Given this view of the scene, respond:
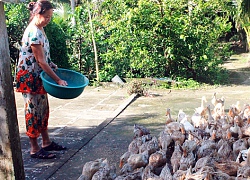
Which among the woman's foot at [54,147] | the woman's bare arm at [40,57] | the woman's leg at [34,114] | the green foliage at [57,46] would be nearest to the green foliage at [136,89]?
the green foliage at [57,46]

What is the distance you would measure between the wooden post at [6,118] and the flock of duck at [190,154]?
0.68 meters

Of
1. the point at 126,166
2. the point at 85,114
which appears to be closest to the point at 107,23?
the point at 85,114

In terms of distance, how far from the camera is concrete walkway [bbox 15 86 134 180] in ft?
15.4

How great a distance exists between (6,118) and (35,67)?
137 cm

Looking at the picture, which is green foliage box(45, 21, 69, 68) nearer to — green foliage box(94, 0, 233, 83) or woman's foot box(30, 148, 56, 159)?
green foliage box(94, 0, 233, 83)

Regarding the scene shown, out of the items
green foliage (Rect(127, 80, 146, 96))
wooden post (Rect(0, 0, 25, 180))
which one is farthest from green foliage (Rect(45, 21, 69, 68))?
wooden post (Rect(0, 0, 25, 180))

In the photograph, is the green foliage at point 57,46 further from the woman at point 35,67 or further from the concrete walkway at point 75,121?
the woman at point 35,67

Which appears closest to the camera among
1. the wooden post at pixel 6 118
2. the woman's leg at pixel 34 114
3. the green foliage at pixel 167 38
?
the wooden post at pixel 6 118

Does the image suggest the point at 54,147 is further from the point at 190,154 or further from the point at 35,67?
the point at 190,154

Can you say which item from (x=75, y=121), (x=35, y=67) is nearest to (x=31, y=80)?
(x=35, y=67)

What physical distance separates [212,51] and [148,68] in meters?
Result: 1.81

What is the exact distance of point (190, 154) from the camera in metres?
3.92

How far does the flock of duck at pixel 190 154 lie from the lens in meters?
3.51

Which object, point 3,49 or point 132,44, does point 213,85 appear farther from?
point 3,49
